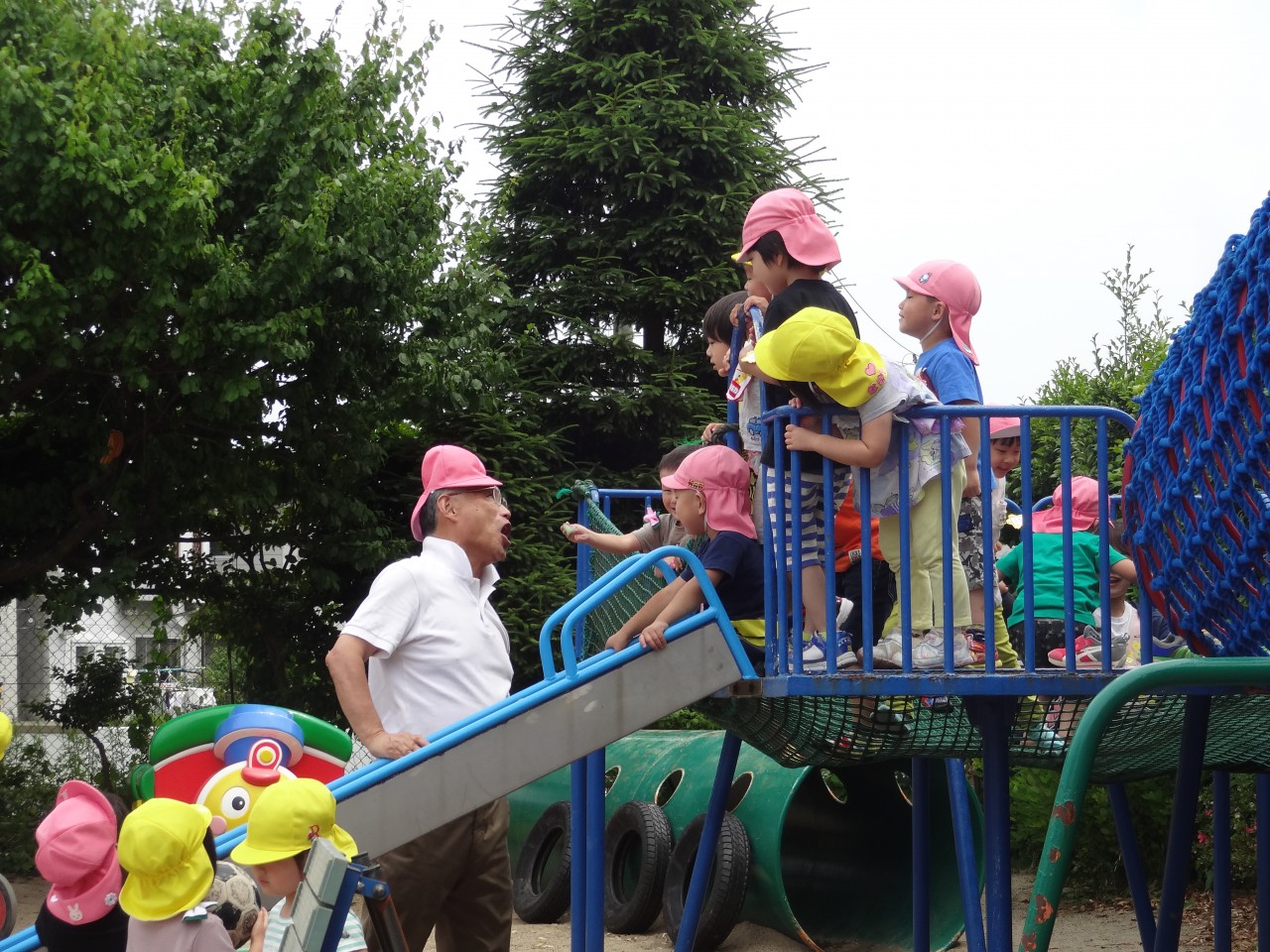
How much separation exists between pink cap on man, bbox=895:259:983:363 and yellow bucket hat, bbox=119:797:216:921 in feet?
8.23

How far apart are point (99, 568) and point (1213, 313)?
9271mm

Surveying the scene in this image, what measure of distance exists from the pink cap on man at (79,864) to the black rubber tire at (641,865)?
5418 millimetres

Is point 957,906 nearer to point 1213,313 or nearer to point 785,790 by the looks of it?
point 785,790

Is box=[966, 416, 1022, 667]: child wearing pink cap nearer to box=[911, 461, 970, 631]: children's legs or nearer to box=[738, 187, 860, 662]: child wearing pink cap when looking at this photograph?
box=[911, 461, 970, 631]: children's legs

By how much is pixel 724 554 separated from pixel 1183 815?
1455 millimetres

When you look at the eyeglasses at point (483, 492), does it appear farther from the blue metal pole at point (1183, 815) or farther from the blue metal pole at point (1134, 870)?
the blue metal pole at point (1134, 870)

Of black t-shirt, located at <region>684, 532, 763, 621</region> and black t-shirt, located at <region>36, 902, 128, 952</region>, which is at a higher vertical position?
black t-shirt, located at <region>684, 532, 763, 621</region>

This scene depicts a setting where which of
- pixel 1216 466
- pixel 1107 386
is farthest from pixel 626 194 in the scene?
pixel 1216 466

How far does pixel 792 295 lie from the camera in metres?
3.95

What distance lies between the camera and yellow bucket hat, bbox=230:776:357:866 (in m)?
2.83

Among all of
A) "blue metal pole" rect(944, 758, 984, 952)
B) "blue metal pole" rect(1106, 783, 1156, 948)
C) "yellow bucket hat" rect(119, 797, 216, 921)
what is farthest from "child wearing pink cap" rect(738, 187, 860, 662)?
"blue metal pole" rect(1106, 783, 1156, 948)

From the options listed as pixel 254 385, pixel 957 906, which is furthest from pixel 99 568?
pixel 957 906

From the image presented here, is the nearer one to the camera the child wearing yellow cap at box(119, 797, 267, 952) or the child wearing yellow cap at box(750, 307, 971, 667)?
the child wearing yellow cap at box(119, 797, 267, 952)

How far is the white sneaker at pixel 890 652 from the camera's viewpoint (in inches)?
150
